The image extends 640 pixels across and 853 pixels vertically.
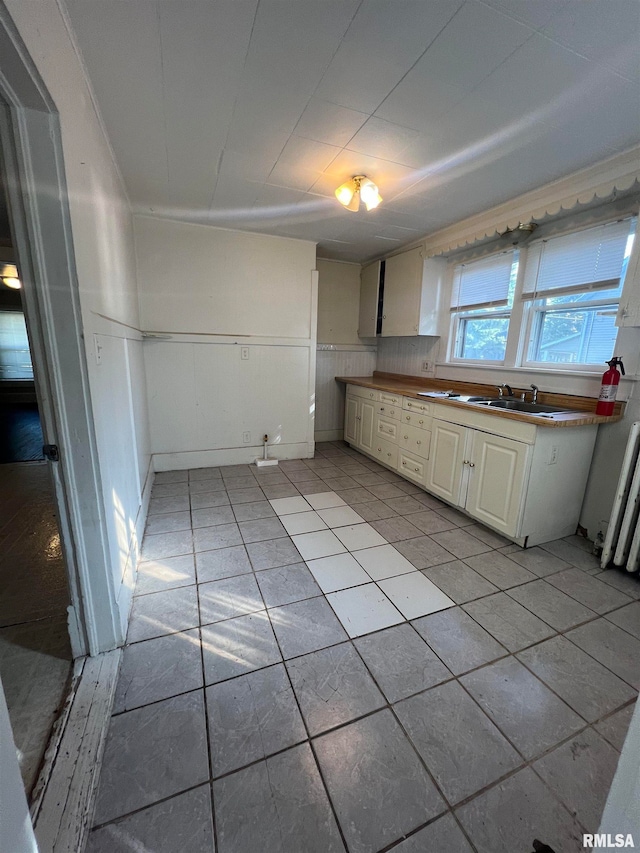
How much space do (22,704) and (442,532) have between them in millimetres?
2329

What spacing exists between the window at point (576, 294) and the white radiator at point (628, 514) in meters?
0.73

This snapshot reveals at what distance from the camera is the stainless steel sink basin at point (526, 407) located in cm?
247

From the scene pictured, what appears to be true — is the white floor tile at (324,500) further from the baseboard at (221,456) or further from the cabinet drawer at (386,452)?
the baseboard at (221,456)

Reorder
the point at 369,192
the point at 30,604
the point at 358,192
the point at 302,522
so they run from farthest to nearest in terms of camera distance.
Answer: the point at 302,522 → the point at 358,192 → the point at 369,192 → the point at 30,604

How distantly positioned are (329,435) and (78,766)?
3.94m

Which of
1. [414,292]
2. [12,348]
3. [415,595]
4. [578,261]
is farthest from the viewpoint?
[12,348]

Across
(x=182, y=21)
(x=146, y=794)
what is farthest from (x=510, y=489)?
(x=182, y=21)

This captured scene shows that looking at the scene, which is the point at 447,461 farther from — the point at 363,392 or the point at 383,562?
the point at 363,392

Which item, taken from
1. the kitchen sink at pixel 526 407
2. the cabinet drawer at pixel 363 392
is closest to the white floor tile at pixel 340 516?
the kitchen sink at pixel 526 407

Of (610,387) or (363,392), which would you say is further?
(363,392)

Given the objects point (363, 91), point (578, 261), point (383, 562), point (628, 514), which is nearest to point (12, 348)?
point (363, 91)

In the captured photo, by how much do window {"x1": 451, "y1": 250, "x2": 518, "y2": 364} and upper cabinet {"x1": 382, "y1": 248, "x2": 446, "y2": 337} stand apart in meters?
0.20

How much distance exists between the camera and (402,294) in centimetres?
379

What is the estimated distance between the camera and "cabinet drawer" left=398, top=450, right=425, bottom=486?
311 centimetres
